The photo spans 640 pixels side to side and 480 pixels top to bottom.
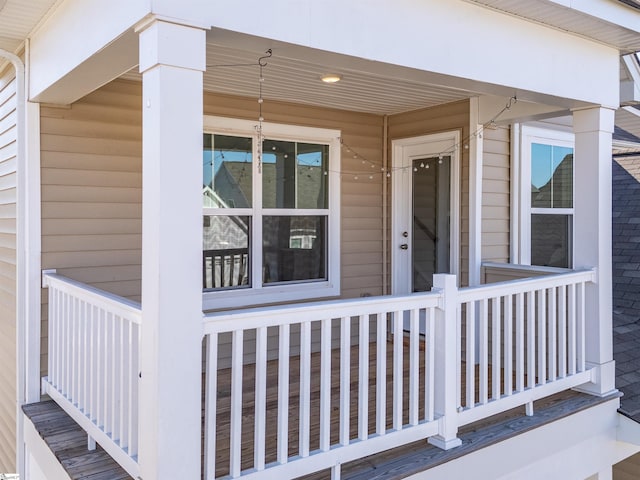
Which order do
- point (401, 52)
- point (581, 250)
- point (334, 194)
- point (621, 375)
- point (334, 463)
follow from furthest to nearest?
point (334, 194), point (621, 375), point (581, 250), point (401, 52), point (334, 463)

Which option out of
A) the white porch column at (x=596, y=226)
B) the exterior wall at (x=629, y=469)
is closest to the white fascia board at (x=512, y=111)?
the white porch column at (x=596, y=226)

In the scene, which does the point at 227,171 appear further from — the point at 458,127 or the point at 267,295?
the point at 458,127

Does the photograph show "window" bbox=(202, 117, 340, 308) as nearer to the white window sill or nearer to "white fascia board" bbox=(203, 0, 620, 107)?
the white window sill

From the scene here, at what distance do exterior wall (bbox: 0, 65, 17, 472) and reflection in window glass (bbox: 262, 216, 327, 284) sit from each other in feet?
6.35

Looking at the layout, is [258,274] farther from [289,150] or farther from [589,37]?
[589,37]

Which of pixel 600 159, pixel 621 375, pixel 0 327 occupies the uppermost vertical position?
pixel 600 159

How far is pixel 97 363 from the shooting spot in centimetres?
274

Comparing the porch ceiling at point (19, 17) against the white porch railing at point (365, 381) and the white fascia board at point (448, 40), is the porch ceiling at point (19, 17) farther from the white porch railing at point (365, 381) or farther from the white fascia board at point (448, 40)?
the white porch railing at point (365, 381)

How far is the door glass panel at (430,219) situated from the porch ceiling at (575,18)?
170 centimetres

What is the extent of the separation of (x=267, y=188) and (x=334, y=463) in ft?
9.13

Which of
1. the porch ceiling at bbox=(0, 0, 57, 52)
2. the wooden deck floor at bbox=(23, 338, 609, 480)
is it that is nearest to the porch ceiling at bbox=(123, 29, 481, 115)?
the porch ceiling at bbox=(0, 0, 57, 52)

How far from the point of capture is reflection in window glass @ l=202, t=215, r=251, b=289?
4.50m

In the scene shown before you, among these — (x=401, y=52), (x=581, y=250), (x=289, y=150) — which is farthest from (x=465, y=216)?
(x=401, y=52)

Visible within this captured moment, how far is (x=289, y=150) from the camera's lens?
4910mm
